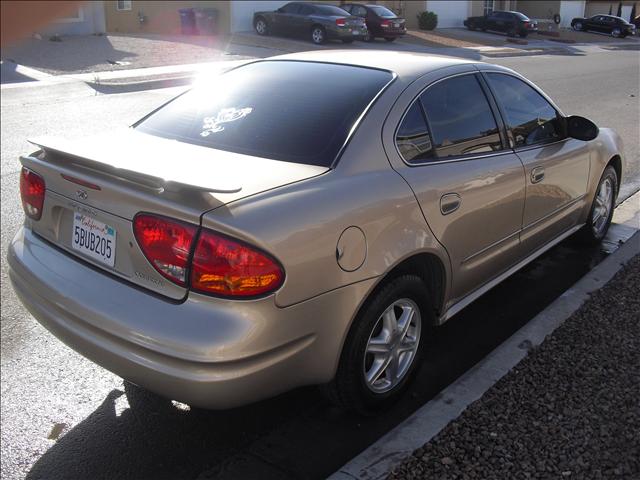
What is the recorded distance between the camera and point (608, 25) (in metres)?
8.97

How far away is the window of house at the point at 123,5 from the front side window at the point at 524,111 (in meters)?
27.1

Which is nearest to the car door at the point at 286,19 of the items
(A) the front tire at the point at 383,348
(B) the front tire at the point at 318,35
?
(B) the front tire at the point at 318,35

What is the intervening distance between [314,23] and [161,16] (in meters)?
7.49

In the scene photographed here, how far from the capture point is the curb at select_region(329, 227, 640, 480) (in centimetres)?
274

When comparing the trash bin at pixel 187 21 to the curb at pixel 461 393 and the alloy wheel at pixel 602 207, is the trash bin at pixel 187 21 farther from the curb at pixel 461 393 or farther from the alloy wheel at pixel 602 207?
the curb at pixel 461 393

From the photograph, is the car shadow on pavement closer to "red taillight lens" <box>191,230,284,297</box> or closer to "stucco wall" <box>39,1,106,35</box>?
"red taillight lens" <box>191,230,284,297</box>

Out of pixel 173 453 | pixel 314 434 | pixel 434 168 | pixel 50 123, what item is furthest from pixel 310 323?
pixel 50 123

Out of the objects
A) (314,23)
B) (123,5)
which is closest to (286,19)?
(314,23)

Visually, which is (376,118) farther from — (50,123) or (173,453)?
(50,123)

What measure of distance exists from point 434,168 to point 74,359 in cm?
224

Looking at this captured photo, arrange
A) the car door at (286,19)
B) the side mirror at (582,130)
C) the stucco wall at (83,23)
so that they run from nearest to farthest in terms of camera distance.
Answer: the side mirror at (582,130)
the stucco wall at (83,23)
the car door at (286,19)

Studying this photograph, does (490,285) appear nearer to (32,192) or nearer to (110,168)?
(110,168)

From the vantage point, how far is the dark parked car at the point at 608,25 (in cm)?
803

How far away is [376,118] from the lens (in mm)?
3174
